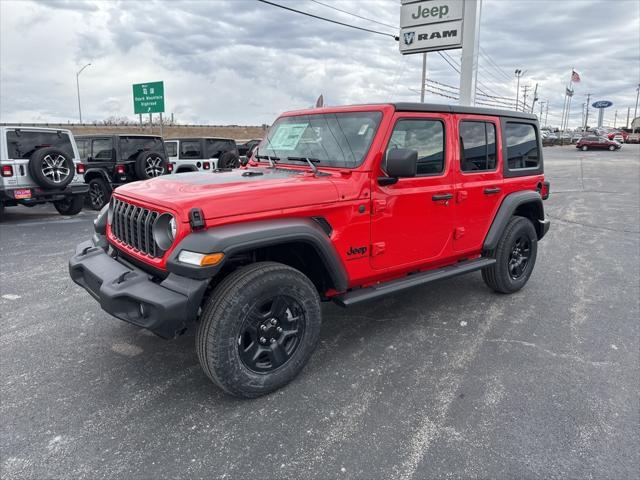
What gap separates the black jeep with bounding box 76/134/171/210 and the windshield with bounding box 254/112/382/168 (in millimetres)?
7404

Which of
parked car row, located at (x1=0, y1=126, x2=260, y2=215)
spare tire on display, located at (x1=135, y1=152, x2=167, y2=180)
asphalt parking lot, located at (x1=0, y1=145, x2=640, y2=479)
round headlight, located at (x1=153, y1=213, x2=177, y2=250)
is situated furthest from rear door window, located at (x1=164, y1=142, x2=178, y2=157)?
round headlight, located at (x1=153, y1=213, x2=177, y2=250)

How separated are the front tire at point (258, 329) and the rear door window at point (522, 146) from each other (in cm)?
290

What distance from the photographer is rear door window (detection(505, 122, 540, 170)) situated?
15.2 feet

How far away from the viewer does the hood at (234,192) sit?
2.66m

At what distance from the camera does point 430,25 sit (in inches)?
590

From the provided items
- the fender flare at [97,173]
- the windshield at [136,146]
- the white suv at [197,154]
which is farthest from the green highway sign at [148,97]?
the fender flare at [97,173]

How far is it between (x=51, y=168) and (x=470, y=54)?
1178cm

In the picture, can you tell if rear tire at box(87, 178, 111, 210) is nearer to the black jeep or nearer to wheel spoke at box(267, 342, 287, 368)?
the black jeep

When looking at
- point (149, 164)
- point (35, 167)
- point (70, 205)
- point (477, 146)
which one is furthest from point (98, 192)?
point (477, 146)

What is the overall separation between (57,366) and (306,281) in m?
2.01

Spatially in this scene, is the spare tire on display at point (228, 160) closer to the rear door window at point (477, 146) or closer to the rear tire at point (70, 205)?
the rear tire at point (70, 205)

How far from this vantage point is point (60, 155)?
871 cm

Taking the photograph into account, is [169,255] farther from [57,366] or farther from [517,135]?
[517,135]

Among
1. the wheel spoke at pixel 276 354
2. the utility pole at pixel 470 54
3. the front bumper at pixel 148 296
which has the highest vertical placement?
the utility pole at pixel 470 54
